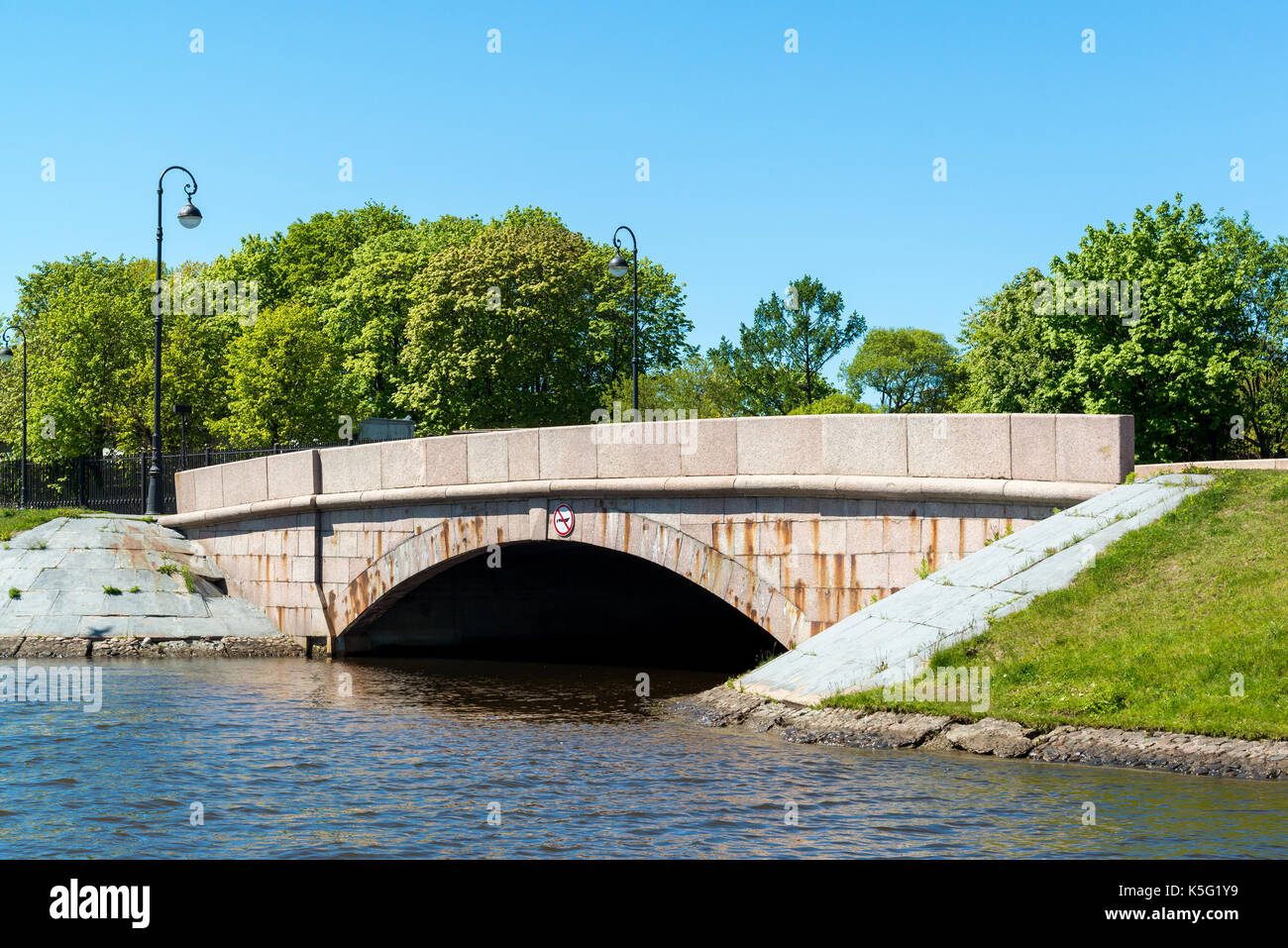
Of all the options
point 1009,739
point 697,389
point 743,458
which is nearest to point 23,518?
point 743,458

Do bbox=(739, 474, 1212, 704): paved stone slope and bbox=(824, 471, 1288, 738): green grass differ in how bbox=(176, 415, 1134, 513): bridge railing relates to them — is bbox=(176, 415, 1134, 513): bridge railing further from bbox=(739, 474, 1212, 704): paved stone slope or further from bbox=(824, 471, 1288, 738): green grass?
bbox=(824, 471, 1288, 738): green grass

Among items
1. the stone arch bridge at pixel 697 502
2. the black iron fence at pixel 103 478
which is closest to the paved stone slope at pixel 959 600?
the stone arch bridge at pixel 697 502

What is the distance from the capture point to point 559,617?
26031mm

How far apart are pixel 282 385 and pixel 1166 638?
121ft

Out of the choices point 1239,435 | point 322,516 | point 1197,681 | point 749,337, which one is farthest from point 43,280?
point 1197,681

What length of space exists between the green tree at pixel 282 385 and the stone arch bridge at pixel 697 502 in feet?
64.0

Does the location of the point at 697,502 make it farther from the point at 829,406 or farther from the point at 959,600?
the point at 829,406

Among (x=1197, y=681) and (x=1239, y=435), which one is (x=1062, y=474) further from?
(x=1239, y=435)

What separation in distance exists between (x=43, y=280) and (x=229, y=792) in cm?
6398

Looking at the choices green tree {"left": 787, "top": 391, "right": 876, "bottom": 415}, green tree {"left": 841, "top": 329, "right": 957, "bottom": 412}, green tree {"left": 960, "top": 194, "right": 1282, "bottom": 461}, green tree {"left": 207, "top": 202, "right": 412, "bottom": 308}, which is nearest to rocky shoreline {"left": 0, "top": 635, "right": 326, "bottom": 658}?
green tree {"left": 960, "top": 194, "right": 1282, "bottom": 461}

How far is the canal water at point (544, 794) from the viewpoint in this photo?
27.8ft

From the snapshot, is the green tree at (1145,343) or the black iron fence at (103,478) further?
the green tree at (1145,343)

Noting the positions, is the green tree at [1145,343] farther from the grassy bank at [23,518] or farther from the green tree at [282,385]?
the grassy bank at [23,518]
